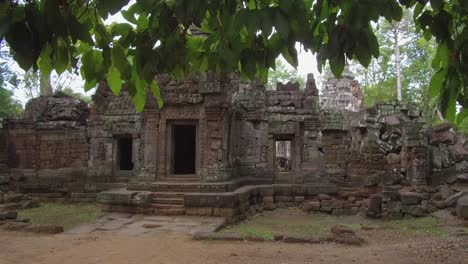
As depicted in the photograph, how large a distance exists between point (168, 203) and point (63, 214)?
3355 mm

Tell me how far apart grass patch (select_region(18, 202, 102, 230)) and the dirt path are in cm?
224

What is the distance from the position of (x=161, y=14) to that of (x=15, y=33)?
2.78 ft

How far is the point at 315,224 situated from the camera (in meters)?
10.9

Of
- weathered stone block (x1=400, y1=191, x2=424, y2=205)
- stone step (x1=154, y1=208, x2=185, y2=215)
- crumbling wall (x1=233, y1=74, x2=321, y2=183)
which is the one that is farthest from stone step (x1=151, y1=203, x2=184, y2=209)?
weathered stone block (x1=400, y1=191, x2=424, y2=205)

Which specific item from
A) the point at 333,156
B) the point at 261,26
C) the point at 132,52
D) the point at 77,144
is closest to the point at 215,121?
the point at 333,156

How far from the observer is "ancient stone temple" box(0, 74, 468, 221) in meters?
11.7

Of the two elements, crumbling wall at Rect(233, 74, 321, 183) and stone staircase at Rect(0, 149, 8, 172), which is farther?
stone staircase at Rect(0, 149, 8, 172)

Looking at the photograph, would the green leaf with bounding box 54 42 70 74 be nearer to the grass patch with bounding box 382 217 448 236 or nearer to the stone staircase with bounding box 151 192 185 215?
the stone staircase with bounding box 151 192 185 215

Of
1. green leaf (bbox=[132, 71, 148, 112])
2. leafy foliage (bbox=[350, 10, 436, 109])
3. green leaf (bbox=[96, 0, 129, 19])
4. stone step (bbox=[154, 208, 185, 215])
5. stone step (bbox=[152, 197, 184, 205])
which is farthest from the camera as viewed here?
leafy foliage (bbox=[350, 10, 436, 109])

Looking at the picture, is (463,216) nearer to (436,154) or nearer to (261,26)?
(436,154)

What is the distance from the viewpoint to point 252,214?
1205 centimetres

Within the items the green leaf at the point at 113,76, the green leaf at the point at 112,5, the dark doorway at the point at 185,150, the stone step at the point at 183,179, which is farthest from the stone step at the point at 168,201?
the green leaf at the point at 112,5

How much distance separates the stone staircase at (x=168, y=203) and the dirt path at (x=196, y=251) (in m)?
2.24

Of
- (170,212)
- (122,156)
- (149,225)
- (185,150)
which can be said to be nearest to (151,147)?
(170,212)
